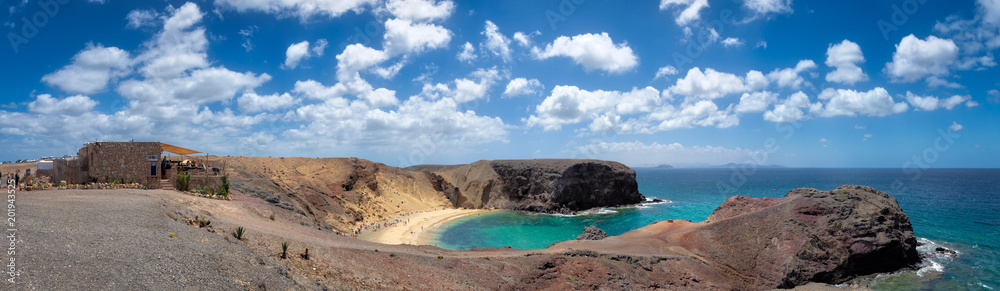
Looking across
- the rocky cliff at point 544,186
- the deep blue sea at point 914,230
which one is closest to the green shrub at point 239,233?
the deep blue sea at point 914,230

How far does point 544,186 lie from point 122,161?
160 ft

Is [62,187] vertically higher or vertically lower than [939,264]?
higher

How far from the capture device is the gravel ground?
25.8 feet

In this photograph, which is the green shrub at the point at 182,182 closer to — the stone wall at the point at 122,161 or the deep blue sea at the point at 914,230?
the stone wall at the point at 122,161

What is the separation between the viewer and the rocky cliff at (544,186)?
62.0 metres

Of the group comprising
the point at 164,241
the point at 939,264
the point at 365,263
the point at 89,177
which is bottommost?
the point at 939,264

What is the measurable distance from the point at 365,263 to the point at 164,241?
6.36 m

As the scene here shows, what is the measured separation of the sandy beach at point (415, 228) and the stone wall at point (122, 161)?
624 inches

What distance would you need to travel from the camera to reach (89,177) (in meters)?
23.8

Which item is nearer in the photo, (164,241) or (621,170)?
(164,241)

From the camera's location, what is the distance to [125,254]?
9.34 m

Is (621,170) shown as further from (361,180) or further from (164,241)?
(164,241)

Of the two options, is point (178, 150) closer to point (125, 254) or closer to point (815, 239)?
point (125, 254)

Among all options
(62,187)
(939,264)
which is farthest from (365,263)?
(939,264)
